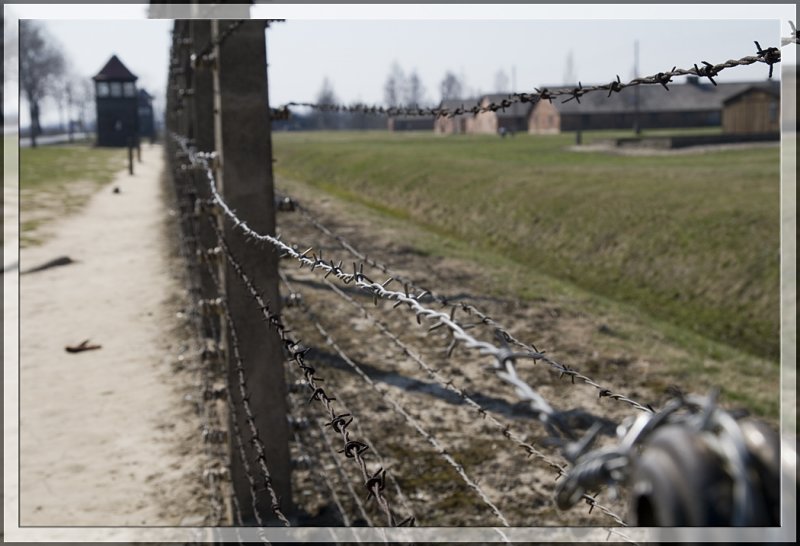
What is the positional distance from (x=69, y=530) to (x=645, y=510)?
4.50 m

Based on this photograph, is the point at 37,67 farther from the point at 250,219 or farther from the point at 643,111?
the point at 250,219

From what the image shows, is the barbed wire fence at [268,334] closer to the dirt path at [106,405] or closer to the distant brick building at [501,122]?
→ the dirt path at [106,405]

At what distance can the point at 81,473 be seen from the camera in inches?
211

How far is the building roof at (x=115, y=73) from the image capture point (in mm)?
62781

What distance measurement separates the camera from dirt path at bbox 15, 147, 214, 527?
195 inches

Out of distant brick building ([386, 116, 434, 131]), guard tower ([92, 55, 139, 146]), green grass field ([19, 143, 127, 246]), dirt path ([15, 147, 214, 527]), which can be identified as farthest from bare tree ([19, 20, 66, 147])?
dirt path ([15, 147, 214, 527])

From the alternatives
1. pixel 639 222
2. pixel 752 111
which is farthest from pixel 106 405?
pixel 752 111

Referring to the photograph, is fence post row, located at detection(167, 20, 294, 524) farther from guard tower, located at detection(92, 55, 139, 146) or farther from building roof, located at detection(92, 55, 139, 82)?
building roof, located at detection(92, 55, 139, 82)

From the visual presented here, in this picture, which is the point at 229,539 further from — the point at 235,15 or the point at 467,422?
the point at 235,15

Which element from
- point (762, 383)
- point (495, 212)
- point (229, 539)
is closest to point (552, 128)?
point (495, 212)

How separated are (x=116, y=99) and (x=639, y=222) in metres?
55.3

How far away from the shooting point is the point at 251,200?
160 inches

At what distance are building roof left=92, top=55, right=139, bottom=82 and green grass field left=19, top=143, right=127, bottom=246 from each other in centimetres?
824

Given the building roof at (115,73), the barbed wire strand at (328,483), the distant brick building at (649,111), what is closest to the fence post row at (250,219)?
the barbed wire strand at (328,483)
